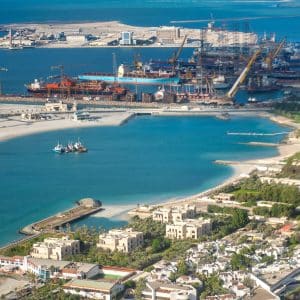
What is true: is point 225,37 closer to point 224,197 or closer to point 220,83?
point 220,83

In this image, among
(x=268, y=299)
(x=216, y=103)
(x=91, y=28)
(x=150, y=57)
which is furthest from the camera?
(x=91, y=28)

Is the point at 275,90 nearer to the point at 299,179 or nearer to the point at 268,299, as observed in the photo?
the point at 299,179

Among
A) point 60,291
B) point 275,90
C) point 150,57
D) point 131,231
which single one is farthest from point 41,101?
point 60,291

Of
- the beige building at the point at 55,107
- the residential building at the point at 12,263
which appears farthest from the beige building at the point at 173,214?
the beige building at the point at 55,107

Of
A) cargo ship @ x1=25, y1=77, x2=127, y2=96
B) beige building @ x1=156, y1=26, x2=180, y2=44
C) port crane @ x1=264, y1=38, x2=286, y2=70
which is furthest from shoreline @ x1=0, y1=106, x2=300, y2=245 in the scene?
beige building @ x1=156, y1=26, x2=180, y2=44

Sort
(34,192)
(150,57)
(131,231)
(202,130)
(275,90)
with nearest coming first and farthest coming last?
1. (131,231)
2. (34,192)
3. (202,130)
4. (275,90)
5. (150,57)

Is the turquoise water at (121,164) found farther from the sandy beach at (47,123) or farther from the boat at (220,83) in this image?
the boat at (220,83)
